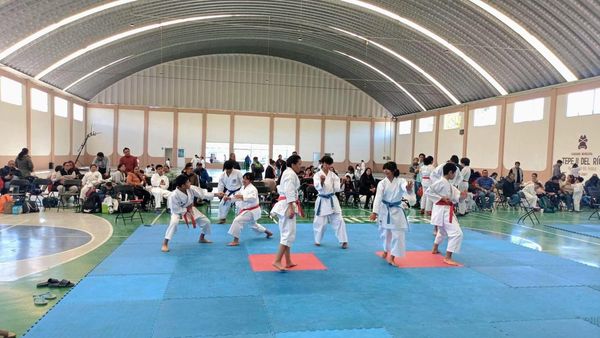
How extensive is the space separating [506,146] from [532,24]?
7.54 metres

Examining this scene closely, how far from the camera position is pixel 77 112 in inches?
1070

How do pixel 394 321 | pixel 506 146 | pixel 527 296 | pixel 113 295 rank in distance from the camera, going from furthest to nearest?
pixel 506 146, pixel 527 296, pixel 113 295, pixel 394 321

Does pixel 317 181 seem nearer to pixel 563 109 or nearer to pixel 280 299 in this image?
pixel 280 299

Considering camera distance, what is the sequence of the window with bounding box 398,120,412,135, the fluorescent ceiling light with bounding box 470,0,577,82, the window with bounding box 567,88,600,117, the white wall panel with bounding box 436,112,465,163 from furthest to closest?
the window with bounding box 398,120,412,135
the white wall panel with bounding box 436,112,465,163
the window with bounding box 567,88,600,117
the fluorescent ceiling light with bounding box 470,0,577,82

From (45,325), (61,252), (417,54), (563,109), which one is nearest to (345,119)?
(417,54)

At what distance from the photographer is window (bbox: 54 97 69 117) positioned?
75.4 ft

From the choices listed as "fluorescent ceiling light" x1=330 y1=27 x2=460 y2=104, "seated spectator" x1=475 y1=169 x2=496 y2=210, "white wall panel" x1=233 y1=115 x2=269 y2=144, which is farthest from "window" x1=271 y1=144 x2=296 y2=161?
"seated spectator" x1=475 y1=169 x2=496 y2=210

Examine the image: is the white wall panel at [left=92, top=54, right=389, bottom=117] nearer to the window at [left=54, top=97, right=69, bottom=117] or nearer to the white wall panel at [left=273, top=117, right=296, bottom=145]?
the white wall panel at [left=273, top=117, right=296, bottom=145]

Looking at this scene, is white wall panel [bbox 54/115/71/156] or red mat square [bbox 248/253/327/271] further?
white wall panel [bbox 54/115/71/156]

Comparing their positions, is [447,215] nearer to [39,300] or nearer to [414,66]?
[39,300]

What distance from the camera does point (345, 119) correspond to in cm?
3375

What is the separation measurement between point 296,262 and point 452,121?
22.5 metres

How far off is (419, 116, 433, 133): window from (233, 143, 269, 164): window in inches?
454

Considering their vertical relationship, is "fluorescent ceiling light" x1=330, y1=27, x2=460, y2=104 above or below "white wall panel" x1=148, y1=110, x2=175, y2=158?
above
